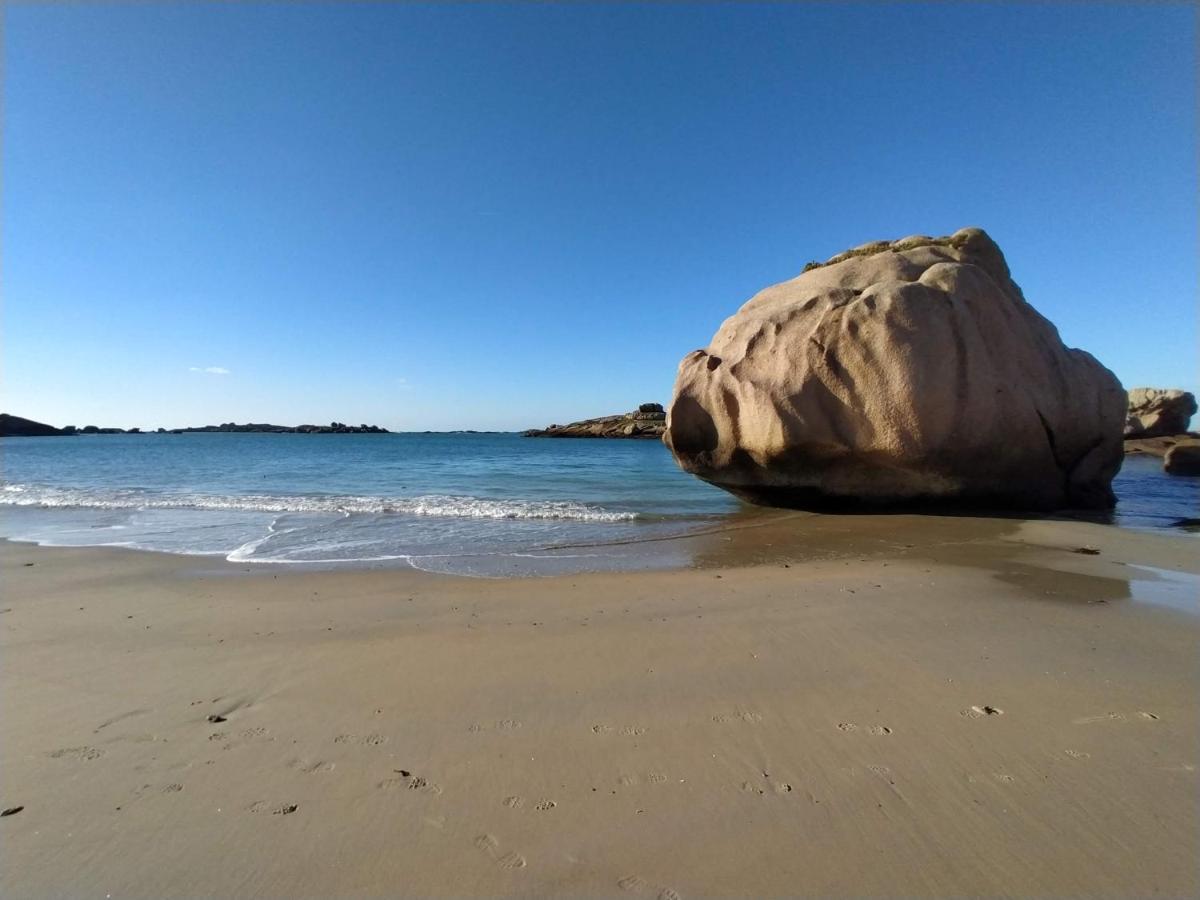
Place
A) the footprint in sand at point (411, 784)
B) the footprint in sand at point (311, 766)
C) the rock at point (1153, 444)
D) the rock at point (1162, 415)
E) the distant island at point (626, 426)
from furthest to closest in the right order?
the distant island at point (626, 426)
the rock at point (1162, 415)
the rock at point (1153, 444)
the footprint in sand at point (311, 766)
the footprint in sand at point (411, 784)

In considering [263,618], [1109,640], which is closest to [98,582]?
[263,618]

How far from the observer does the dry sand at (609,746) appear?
2207mm

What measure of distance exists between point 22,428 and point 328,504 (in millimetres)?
115126

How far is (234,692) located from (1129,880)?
481 cm

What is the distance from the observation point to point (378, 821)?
97.1 inches

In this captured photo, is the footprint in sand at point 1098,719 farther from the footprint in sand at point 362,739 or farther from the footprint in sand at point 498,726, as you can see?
the footprint in sand at point 362,739

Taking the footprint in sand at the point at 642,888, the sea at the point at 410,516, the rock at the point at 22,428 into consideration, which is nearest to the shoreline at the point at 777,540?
the sea at the point at 410,516

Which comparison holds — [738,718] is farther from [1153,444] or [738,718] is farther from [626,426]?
[626,426]

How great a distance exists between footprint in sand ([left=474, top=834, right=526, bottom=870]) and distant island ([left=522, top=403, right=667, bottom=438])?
55837mm

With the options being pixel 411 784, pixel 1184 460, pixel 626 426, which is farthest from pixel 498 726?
pixel 626 426

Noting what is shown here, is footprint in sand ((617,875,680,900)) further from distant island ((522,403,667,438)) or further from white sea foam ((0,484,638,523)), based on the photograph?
distant island ((522,403,667,438))

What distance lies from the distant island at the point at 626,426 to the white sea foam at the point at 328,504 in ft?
146

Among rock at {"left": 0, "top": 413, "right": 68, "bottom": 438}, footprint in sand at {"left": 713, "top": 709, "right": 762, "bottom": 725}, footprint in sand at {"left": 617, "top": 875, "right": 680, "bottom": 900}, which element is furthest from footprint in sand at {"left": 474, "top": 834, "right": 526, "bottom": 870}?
rock at {"left": 0, "top": 413, "right": 68, "bottom": 438}

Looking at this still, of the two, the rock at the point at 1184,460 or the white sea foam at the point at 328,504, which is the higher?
the rock at the point at 1184,460
